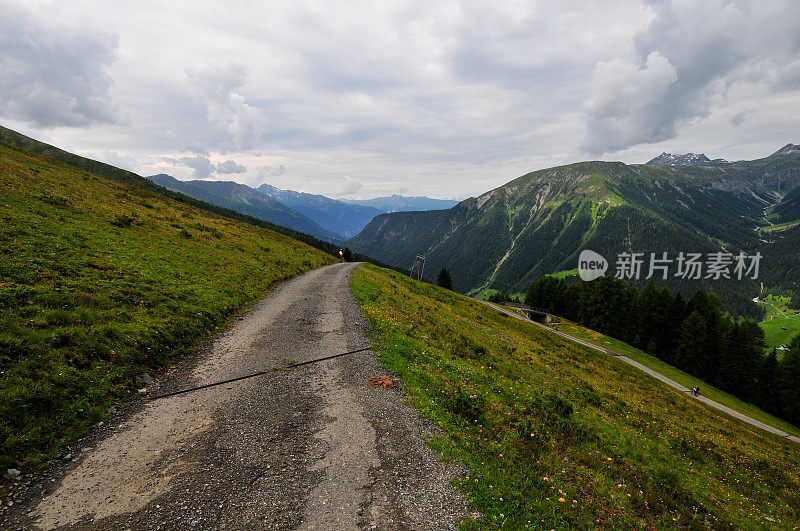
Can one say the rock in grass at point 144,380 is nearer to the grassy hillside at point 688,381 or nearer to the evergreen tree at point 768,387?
the grassy hillside at point 688,381

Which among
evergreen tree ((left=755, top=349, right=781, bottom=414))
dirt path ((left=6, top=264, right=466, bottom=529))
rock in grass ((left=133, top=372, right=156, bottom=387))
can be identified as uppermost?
dirt path ((left=6, top=264, right=466, bottom=529))

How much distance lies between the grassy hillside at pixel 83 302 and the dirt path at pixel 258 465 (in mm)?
1356

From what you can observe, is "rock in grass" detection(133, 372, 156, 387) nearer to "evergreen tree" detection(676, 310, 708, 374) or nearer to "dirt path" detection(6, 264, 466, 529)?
"dirt path" detection(6, 264, 466, 529)

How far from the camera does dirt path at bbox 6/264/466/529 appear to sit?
639 cm

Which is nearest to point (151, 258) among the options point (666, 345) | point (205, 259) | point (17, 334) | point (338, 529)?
point (205, 259)

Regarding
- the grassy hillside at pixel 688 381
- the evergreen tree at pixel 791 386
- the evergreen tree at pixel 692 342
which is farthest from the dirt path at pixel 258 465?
the evergreen tree at pixel 791 386

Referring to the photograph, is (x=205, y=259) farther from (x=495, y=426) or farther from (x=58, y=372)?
(x=495, y=426)

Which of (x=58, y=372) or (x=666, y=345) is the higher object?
(x=58, y=372)

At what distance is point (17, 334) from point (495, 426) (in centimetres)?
1696

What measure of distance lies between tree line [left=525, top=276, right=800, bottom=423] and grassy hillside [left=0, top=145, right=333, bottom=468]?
3843 inches

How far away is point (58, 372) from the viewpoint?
972cm

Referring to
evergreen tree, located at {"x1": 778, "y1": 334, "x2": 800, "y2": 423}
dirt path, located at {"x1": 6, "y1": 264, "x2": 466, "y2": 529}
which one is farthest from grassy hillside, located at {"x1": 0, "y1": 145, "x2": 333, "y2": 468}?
evergreen tree, located at {"x1": 778, "y1": 334, "x2": 800, "y2": 423}

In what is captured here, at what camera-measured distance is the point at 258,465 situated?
8.00 m

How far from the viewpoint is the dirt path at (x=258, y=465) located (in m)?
6.39
